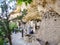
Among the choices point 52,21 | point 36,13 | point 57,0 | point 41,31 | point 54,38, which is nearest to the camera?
point 57,0

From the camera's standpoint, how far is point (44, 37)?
270 cm

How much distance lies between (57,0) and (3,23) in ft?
6.70

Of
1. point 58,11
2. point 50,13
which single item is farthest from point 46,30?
point 58,11

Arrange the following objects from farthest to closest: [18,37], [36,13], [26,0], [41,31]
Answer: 1. [18,37]
2. [36,13]
3. [41,31]
4. [26,0]

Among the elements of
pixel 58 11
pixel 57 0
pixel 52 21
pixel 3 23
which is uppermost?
pixel 57 0

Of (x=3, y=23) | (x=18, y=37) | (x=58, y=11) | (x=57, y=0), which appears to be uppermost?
(x=57, y=0)

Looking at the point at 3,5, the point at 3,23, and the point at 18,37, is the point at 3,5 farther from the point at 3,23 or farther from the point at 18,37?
the point at 18,37

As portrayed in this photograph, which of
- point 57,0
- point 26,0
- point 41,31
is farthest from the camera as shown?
point 41,31

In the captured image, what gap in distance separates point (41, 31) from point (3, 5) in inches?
70.1

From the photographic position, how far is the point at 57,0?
228 cm

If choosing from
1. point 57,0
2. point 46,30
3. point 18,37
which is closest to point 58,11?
point 57,0

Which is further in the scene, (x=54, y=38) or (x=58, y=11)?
(x=54, y=38)

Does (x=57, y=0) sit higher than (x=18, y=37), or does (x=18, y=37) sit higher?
(x=57, y=0)

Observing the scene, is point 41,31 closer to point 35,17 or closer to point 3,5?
point 35,17
